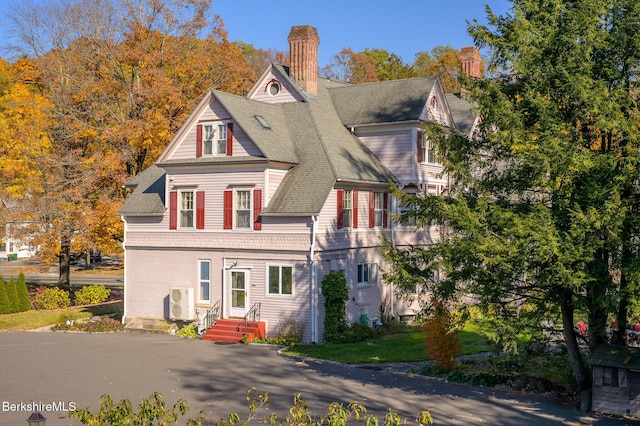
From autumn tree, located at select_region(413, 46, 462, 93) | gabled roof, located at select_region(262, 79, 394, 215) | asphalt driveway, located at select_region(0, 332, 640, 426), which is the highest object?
autumn tree, located at select_region(413, 46, 462, 93)

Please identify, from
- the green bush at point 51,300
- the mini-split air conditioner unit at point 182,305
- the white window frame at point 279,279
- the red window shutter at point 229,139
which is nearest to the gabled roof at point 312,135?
the red window shutter at point 229,139

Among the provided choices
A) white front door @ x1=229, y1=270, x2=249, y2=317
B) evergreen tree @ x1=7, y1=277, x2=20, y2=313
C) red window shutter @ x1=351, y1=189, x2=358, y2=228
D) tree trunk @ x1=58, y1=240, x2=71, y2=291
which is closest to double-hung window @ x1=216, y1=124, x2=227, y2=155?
white front door @ x1=229, y1=270, x2=249, y2=317

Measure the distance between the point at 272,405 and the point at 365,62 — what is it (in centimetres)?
6204

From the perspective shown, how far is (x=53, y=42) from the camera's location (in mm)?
44344

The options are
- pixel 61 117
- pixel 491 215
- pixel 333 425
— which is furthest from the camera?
pixel 61 117

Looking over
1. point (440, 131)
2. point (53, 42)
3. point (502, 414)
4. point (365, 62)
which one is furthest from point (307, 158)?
point (365, 62)

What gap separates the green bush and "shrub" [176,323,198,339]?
12.7 m

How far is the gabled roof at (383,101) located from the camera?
33.7m

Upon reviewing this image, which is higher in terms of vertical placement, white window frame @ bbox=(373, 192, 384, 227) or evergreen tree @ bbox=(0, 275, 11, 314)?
white window frame @ bbox=(373, 192, 384, 227)

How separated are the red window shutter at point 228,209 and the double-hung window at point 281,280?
273 cm

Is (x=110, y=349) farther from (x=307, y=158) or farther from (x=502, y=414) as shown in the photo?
(x=502, y=414)

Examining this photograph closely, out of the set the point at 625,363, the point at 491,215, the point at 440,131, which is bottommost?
the point at 625,363

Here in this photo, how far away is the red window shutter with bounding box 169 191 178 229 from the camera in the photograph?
104 ft

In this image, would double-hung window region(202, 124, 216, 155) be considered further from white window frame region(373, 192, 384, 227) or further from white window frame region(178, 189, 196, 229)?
white window frame region(373, 192, 384, 227)
